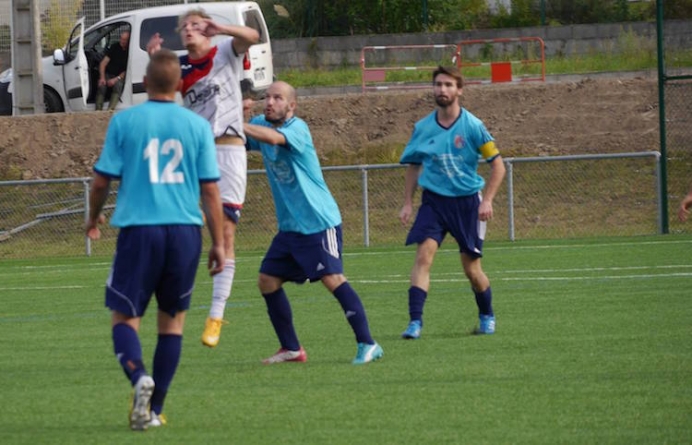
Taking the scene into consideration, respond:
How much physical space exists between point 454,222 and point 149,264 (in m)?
4.20

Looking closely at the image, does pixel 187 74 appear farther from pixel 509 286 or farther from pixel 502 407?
pixel 509 286

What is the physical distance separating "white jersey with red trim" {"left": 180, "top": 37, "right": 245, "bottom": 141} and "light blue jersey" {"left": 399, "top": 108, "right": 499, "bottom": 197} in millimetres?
1512

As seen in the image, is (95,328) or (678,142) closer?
(95,328)

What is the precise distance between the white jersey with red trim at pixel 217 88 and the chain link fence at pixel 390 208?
1214 centimetres

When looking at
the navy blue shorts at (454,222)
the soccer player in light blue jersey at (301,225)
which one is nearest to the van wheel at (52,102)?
the navy blue shorts at (454,222)

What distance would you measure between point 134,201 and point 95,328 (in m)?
5.17

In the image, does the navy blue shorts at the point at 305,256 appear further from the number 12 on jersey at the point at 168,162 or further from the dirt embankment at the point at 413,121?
the dirt embankment at the point at 413,121

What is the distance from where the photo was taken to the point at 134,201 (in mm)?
6820

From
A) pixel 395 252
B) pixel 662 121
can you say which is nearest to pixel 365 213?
pixel 395 252

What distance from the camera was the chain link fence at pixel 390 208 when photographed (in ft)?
75.2

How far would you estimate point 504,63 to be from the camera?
3102cm

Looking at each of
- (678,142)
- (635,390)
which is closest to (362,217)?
(678,142)

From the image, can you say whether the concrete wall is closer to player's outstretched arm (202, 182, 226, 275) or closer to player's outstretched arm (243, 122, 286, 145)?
Answer: player's outstretched arm (243, 122, 286, 145)

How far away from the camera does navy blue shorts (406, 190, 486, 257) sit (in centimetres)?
1060
